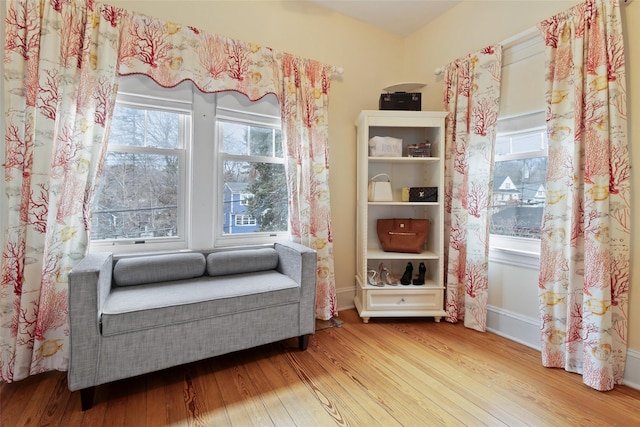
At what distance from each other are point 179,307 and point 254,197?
1132mm

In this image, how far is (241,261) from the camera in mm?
2166

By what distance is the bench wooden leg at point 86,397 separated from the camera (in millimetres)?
1397

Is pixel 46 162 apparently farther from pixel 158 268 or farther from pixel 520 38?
pixel 520 38

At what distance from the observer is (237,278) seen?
2.05m

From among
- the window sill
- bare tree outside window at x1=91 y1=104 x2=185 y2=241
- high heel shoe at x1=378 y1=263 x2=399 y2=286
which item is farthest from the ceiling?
high heel shoe at x1=378 y1=263 x2=399 y2=286

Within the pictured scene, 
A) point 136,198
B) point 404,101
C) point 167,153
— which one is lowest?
point 136,198

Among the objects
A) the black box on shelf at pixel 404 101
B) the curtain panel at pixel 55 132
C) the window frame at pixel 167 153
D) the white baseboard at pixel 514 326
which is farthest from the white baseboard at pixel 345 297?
the curtain panel at pixel 55 132

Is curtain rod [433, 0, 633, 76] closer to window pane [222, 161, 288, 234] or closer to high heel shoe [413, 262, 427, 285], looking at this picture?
high heel shoe [413, 262, 427, 285]

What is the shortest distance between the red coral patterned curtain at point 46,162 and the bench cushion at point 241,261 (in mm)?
775

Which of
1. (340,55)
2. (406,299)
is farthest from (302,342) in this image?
(340,55)

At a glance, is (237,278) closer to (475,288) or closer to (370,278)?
(370,278)

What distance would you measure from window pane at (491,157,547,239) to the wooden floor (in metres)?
0.90

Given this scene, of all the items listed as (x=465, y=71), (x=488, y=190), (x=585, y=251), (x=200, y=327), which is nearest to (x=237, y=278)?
(x=200, y=327)

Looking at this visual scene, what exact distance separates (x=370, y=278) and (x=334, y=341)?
671 millimetres
